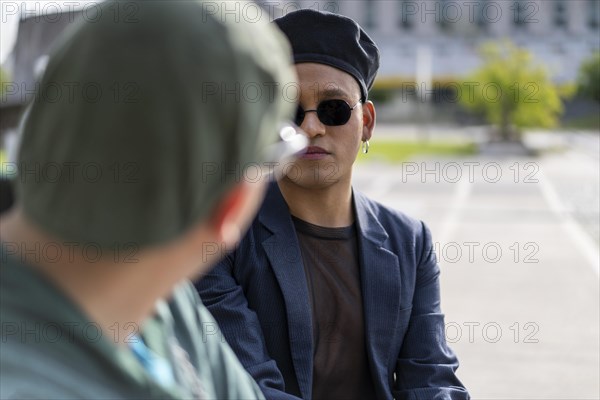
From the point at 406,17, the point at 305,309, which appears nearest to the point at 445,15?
the point at 406,17

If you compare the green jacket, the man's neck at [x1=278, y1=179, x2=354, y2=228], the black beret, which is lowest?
the man's neck at [x1=278, y1=179, x2=354, y2=228]

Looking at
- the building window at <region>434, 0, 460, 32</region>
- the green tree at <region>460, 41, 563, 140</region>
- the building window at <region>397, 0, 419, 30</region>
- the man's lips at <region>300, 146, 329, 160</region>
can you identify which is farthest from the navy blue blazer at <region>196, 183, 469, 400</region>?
the building window at <region>397, 0, 419, 30</region>

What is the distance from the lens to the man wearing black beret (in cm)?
243

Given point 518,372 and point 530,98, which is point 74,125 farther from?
point 530,98

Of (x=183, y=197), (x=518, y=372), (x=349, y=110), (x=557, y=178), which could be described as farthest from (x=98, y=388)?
(x=557, y=178)

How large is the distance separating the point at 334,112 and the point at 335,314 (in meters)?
0.58

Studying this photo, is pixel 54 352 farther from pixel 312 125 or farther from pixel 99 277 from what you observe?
pixel 312 125

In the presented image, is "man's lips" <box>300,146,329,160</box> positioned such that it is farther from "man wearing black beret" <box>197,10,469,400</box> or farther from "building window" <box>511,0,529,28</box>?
"building window" <box>511,0,529,28</box>

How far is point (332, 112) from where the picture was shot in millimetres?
2555

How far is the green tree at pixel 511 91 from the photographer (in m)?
35.8

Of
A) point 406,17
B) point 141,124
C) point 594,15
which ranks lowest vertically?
point 141,124

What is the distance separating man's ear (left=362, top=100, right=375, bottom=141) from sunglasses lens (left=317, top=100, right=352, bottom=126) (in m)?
0.14

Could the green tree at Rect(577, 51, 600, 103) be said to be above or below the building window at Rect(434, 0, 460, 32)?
below

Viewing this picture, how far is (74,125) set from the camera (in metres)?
0.87
